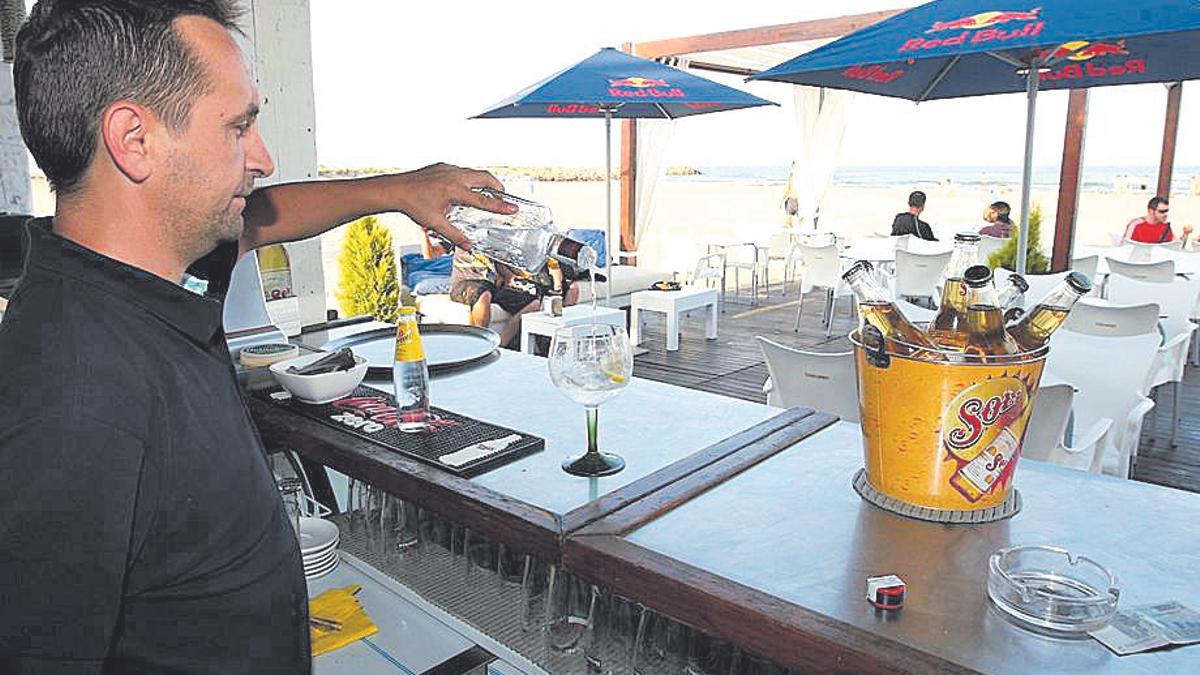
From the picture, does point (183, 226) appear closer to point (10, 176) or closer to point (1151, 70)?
point (10, 176)

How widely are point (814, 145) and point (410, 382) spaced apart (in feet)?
37.9

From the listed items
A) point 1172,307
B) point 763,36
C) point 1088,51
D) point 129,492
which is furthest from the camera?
point 763,36

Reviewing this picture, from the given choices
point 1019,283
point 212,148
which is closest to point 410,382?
point 212,148

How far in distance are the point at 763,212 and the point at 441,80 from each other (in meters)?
13.0

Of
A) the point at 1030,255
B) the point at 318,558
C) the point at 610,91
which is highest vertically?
the point at 610,91

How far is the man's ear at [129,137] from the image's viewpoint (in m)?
0.86

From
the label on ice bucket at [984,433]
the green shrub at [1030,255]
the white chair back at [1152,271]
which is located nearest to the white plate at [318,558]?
the label on ice bucket at [984,433]

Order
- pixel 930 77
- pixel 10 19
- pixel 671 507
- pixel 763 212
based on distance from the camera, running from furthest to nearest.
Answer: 1. pixel 763 212
2. pixel 930 77
3. pixel 10 19
4. pixel 671 507

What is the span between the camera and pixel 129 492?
0.79m

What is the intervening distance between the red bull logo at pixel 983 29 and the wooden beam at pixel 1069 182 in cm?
490

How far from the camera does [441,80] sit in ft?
74.8

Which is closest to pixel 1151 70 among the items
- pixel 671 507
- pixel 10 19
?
pixel 671 507

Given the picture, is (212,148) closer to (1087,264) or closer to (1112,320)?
(1112,320)

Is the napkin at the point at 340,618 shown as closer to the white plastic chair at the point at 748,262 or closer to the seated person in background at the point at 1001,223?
the seated person in background at the point at 1001,223
